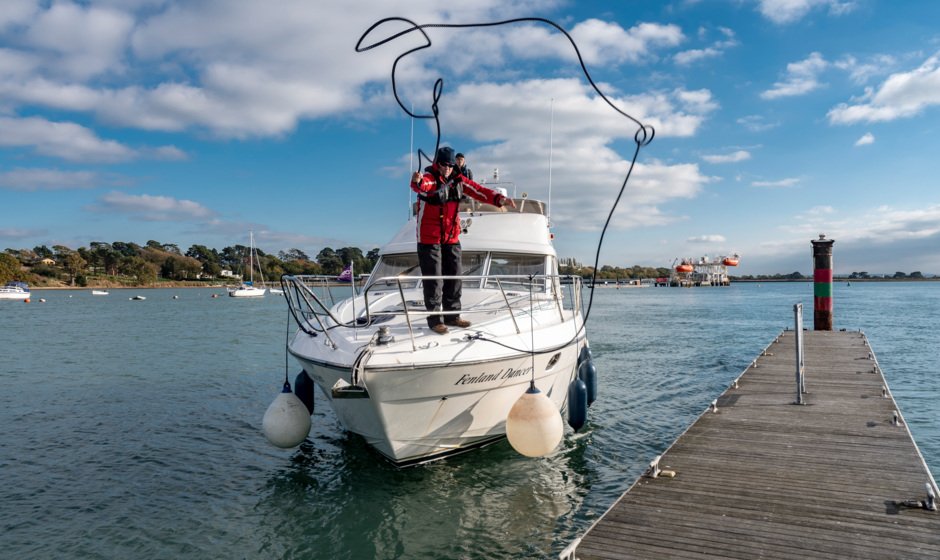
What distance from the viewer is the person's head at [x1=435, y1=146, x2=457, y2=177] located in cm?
682

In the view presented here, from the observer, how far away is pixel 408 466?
22.2 feet

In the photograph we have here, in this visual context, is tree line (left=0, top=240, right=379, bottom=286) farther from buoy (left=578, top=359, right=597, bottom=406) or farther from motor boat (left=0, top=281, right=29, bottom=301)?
buoy (left=578, top=359, right=597, bottom=406)

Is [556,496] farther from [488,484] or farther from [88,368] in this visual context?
[88,368]

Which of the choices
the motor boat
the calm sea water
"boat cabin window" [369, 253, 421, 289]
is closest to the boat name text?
the calm sea water

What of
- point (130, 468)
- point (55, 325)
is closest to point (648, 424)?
point (130, 468)

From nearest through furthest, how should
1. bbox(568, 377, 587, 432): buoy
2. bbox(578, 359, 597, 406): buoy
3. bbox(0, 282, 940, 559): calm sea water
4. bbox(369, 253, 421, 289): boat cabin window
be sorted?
bbox(0, 282, 940, 559): calm sea water
bbox(568, 377, 587, 432): buoy
bbox(578, 359, 597, 406): buoy
bbox(369, 253, 421, 289): boat cabin window

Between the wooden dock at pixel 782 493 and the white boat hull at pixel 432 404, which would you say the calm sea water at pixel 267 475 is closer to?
the white boat hull at pixel 432 404

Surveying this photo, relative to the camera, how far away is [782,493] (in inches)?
196

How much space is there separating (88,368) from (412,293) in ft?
43.1

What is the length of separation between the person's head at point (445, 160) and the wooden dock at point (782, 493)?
12.9 ft

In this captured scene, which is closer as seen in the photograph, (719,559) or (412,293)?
(719,559)

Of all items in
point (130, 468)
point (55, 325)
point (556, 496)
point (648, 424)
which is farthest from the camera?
point (55, 325)

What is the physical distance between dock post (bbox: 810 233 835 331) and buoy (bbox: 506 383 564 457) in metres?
14.5

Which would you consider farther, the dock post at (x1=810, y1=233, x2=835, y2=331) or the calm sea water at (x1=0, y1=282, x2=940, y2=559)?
the dock post at (x1=810, y1=233, x2=835, y2=331)
